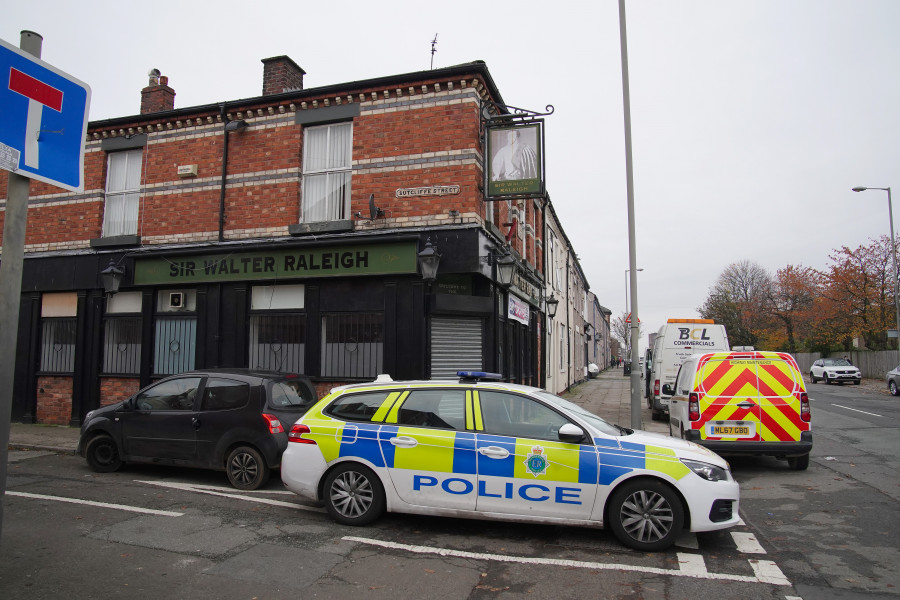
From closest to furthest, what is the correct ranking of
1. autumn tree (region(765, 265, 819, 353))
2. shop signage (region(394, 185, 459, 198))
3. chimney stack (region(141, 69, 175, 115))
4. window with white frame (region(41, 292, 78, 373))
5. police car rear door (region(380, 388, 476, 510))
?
police car rear door (region(380, 388, 476, 510)) → shop signage (region(394, 185, 459, 198)) → window with white frame (region(41, 292, 78, 373)) → chimney stack (region(141, 69, 175, 115)) → autumn tree (region(765, 265, 819, 353))

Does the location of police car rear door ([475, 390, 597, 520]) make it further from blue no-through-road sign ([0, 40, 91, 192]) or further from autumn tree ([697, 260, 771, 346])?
autumn tree ([697, 260, 771, 346])

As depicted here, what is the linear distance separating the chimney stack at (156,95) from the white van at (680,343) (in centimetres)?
1454

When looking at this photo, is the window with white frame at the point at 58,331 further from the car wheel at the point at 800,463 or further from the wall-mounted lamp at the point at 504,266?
the car wheel at the point at 800,463

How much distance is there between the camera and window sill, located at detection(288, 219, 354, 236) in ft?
38.1

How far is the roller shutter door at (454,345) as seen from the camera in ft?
37.0

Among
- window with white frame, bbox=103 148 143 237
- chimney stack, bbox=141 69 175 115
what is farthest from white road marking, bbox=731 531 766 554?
chimney stack, bbox=141 69 175 115

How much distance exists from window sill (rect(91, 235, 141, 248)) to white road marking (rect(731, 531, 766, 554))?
1305 centimetres

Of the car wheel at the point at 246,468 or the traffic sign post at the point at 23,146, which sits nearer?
the traffic sign post at the point at 23,146

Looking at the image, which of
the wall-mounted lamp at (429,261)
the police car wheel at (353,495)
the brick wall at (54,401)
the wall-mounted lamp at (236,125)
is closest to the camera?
the police car wheel at (353,495)

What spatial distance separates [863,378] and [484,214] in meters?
35.2

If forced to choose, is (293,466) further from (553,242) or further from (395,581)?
(553,242)

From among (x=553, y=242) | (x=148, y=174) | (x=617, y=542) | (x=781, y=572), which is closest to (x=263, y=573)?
(x=617, y=542)

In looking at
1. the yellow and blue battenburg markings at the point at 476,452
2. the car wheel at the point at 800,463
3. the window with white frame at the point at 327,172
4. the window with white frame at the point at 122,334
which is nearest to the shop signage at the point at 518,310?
the window with white frame at the point at 327,172

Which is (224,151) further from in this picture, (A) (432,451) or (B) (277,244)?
(A) (432,451)
